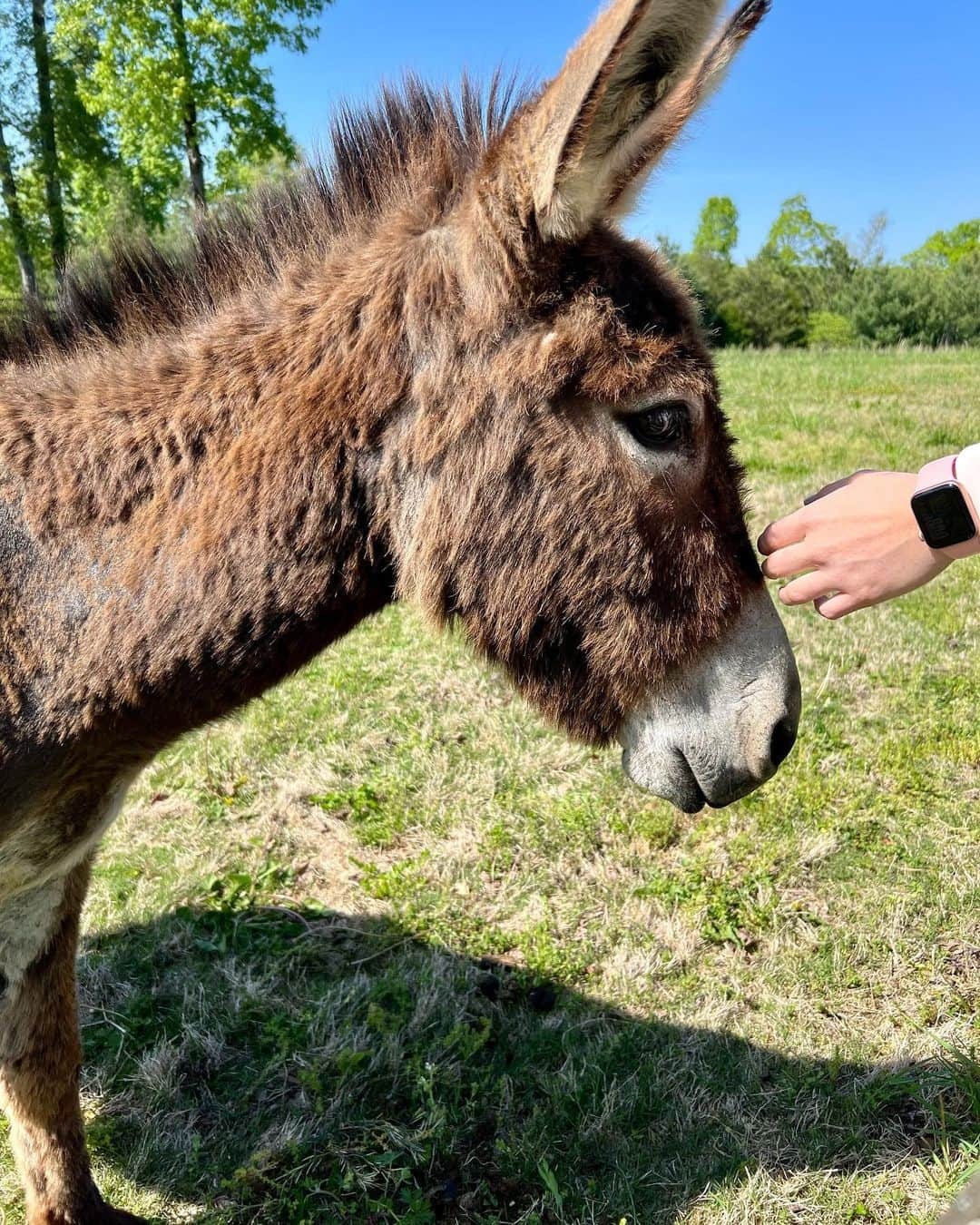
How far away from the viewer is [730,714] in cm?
195

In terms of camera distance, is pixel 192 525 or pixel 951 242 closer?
pixel 192 525

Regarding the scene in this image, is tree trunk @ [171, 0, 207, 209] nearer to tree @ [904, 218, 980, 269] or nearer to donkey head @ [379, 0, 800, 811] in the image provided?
donkey head @ [379, 0, 800, 811]

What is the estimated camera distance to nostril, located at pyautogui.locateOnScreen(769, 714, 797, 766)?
196 cm

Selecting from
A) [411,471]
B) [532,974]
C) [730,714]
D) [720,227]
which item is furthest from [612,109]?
[720,227]

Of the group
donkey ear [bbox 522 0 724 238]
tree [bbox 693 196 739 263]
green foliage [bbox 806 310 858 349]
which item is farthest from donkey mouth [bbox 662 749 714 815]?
tree [bbox 693 196 739 263]

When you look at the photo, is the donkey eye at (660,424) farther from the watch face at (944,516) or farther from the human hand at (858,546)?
the watch face at (944,516)

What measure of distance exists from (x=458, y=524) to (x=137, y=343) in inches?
36.8

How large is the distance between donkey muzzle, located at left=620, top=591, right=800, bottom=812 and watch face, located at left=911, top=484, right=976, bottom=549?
0.41 meters

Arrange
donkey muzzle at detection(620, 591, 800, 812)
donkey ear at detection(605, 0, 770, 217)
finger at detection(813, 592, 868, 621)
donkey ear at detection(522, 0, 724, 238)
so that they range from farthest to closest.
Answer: finger at detection(813, 592, 868, 621) → donkey muzzle at detection(620, 591, 800, 812) → donkey ear at detection(605, 0, 770, 217) → donkey ear at detection(522, 0, 724, 238)

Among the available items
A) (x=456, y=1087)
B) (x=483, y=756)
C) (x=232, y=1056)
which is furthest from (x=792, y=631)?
(x=232, y=1056)

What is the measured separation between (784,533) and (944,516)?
1.21 feet

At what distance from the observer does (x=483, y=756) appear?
4.57m

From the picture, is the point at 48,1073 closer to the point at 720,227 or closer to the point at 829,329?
the point at 829,329

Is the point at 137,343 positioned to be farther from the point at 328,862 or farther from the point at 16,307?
the point at 328,862
